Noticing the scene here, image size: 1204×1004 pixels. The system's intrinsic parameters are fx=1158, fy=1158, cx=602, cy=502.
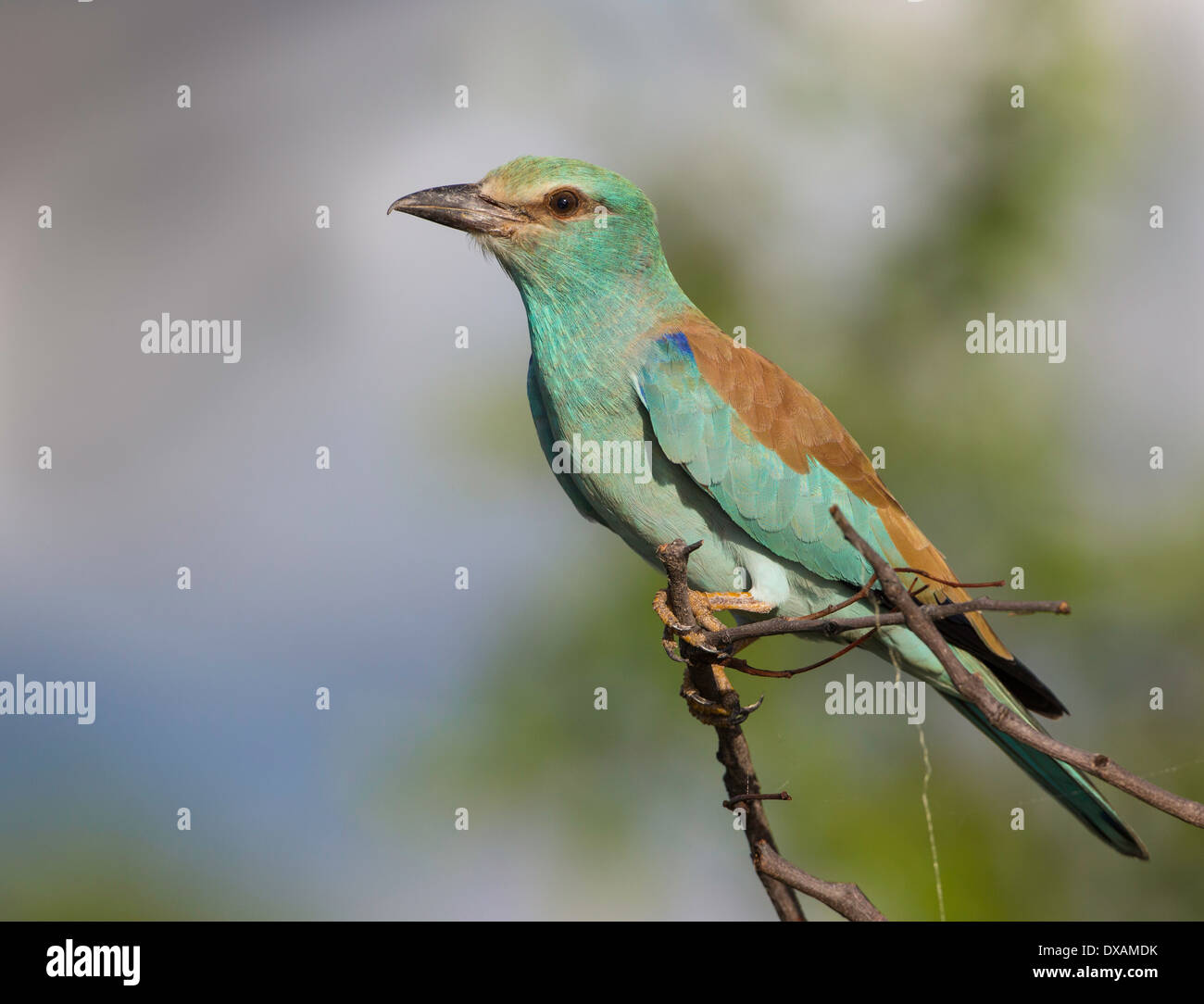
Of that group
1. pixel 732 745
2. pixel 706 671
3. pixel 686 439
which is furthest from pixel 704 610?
pixel 686 439

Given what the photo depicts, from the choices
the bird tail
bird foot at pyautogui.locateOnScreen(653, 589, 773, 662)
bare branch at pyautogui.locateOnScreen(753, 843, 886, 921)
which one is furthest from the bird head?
bare branch at pyautogui.locateOnScreen(753, 843, 886, 921)

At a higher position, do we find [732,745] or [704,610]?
[704,610]

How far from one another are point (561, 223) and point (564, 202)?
80 millimetres

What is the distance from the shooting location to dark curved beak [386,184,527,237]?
13.3 ft

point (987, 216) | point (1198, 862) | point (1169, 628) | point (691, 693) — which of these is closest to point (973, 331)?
point (987, 216)

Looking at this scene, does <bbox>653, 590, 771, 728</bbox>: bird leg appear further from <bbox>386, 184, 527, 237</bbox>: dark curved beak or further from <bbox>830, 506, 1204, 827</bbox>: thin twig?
<bbox>386, 184, 527, 237</bbox>: dark curved beak

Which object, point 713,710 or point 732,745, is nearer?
point 732,745

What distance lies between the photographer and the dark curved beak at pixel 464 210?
404cm

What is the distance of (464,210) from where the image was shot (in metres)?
4.05

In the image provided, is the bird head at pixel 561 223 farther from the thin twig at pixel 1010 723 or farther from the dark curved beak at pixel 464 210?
the thin twig at pixel 1010 723

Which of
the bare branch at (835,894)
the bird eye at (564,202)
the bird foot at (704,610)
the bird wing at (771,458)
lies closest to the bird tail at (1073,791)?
the bird wing at (771,458)

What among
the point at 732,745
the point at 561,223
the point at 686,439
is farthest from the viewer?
the point at 561,223

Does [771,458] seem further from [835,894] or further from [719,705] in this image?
[835,894]

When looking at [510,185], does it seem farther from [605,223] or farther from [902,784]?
[902,784]
